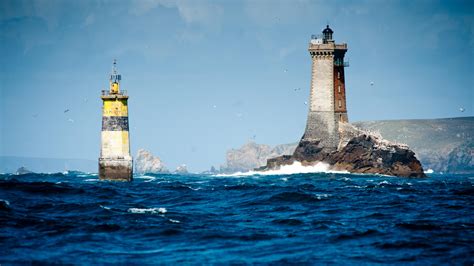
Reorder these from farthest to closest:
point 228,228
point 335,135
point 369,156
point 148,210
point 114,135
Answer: point 335,135 → point 369,156 → point 114,135 → point 148,210 → point 228,228

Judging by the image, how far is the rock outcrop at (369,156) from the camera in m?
125

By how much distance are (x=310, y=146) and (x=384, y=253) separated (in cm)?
9711

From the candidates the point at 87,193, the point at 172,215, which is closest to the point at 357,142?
the point at 87,193

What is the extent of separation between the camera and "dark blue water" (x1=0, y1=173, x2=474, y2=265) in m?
35.9

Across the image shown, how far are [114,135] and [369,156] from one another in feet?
196

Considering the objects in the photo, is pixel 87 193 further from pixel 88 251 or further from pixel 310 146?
pixel 310 146

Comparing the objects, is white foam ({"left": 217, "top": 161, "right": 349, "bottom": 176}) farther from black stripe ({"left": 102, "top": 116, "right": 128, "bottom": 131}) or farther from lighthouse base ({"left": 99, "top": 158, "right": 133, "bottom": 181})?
black stripe ({"left": 102, "top": 116, "right": 128, "bottom": 131})

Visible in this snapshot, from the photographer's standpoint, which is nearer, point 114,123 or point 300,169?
point 114,123

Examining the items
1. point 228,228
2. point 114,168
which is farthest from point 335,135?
point 228,228

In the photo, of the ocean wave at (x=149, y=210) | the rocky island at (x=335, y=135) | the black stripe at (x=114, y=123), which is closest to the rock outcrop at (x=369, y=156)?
the rocky island at (x=335, y=135)

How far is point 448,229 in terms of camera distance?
1690 inches

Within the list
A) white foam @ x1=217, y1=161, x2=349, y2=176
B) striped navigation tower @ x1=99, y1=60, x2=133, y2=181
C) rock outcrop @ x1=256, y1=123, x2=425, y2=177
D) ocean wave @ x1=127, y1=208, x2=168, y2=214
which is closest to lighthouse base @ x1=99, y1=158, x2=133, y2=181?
striped navigation tower @ x1=99, y1=60, x2=133, y2=181

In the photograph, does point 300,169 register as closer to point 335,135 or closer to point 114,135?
point 335,135

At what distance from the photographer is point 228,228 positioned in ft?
144
